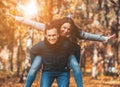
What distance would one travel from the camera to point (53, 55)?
285 inches

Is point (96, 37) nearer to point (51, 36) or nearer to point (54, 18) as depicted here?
point (51, 36)

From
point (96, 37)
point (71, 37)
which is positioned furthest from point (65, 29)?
point (96, 37)

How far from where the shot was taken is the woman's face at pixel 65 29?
8.09m

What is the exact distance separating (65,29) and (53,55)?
45.2 inches

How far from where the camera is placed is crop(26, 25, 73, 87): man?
7137mm

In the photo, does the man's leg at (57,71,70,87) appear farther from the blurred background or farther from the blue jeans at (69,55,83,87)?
the blurred background

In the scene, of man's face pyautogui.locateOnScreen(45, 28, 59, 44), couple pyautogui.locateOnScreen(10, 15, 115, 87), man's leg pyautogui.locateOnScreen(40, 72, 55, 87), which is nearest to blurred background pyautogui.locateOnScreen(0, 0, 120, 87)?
couple pyautogui.locateOnScreen(10, 15, 115, 87)

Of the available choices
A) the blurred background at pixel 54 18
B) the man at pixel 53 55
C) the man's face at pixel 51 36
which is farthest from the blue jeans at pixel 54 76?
the blurred background at pixel 54 18

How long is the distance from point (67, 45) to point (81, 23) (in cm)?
1645

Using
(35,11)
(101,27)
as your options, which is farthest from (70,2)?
(101,27)

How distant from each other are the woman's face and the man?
0.51 metres

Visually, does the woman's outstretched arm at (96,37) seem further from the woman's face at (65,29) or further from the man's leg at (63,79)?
the man's leg at (63,79)

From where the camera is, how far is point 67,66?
24.3 feet

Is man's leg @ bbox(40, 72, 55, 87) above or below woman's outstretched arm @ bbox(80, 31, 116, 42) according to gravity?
below
